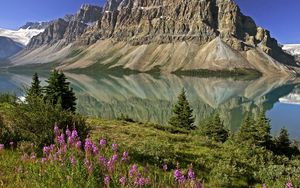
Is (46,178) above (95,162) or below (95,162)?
below

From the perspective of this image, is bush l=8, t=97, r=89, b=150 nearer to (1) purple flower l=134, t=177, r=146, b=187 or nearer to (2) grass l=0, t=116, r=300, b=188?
(2) grass l=0, t=116, r=300, b=188

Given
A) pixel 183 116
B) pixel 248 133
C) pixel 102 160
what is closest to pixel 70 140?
pixel 102 160

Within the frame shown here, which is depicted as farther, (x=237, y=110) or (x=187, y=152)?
(x=237, y=110)

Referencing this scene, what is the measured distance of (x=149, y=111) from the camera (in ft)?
304

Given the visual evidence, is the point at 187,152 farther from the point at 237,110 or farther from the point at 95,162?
the point at 237,110

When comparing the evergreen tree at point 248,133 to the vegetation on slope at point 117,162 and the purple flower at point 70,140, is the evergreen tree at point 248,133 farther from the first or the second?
the purple flower at point 70,140

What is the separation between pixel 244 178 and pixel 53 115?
7212 millimetres

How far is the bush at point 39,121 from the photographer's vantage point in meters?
12.6

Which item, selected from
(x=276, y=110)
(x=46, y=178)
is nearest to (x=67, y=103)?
(x=46, y=178)

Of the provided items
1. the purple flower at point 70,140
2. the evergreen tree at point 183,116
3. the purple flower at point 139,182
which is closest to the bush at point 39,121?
the purple flower at point 70,140

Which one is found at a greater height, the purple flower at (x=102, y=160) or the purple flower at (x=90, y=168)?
the purple flower at (x=102, y=160)

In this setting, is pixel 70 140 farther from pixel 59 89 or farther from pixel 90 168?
pixel 59 89

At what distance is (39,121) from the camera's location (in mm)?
13031

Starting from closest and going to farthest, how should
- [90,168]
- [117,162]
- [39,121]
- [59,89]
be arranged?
[90,168]
[117,162]
[39,121]
[59,89]
